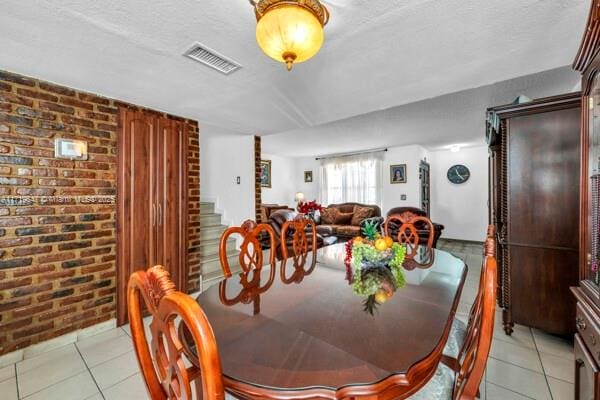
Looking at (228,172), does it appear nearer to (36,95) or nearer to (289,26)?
(36,95)

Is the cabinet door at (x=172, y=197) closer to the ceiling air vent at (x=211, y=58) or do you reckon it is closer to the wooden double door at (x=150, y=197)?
the wooden double door at (x=150, y=197)

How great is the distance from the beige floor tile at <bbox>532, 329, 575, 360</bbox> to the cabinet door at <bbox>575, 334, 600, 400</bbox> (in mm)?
973

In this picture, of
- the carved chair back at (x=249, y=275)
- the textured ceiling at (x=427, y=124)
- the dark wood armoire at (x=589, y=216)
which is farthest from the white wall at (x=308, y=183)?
the dark wood armoire at (x=589, y=216)

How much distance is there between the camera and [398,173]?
21.1ft

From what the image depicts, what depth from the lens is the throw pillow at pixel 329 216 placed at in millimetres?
6590

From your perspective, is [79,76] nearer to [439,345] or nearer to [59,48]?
[59,48]

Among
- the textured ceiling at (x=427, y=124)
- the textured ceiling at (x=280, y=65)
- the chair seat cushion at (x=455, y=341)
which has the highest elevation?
the textured ceiling at (x=427, y=124)

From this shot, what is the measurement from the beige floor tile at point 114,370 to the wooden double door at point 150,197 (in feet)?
2.07

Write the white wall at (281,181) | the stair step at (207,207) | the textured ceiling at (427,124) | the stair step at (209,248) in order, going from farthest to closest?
the white wall at (281,181) → the stair step at (207,207) → the stair step at (209,248) → the textured ceiling at (427,124)

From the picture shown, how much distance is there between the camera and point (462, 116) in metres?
3.96

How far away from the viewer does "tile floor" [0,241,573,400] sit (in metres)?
1.59

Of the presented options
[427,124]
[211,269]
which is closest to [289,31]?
[211,269]

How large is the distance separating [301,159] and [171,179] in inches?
238

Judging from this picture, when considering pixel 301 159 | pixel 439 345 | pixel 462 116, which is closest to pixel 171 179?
pixel 439 345
